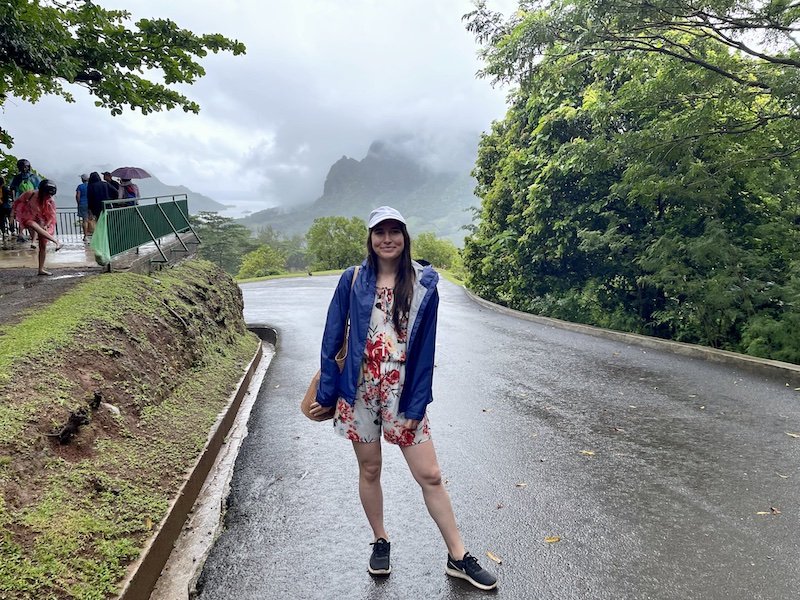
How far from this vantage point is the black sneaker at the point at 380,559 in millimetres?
3033

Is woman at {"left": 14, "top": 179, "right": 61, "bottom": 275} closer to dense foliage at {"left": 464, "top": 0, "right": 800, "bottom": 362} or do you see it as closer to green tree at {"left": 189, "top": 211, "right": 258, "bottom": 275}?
dense foliage at {"left": 464, "top": 0, "right": 800, "bottom": 362}

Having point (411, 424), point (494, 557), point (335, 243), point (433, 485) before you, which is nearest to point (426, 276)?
point (411, 424)

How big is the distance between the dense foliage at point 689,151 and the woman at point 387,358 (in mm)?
7564

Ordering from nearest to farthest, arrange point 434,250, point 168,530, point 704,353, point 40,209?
point 168,530
point 40,209
point 704,353
point 434,250

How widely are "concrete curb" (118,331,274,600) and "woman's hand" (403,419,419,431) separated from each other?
1.57 meters

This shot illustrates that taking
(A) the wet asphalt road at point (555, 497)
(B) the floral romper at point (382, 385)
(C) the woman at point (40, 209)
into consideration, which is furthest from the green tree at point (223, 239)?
(B) the floral romper at point (382, 385)

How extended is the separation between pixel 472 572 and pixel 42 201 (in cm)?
854

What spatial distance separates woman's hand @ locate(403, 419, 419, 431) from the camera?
9.00 ft

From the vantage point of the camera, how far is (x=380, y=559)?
305 centimetres

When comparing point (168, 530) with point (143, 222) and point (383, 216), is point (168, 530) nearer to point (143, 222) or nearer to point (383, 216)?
point (383, 216)

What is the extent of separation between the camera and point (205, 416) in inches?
210

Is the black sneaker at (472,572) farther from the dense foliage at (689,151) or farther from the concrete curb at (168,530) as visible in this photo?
the dense foliage at (689,151)

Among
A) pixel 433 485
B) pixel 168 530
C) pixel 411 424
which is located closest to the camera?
pixel 411 424

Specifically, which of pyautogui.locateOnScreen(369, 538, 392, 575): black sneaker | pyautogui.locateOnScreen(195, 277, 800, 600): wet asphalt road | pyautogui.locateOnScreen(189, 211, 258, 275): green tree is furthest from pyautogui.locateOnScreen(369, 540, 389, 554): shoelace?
pyautogui.locateOnScreen(189, 211, 258, 275): green tree
